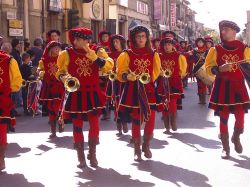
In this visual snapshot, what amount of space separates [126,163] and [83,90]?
48.2 inches

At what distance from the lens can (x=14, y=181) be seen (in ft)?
20.0

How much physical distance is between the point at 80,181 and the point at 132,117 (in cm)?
140

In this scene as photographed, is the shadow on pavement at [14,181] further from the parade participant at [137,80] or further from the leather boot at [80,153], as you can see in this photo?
the parade participant at [137,80]

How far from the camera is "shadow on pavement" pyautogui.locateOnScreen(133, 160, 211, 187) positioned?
5882 mm

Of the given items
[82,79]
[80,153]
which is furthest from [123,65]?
[80,153]

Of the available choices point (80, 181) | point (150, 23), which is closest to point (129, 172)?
point (80, 181)

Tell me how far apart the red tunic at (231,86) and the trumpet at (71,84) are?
209 centimetres

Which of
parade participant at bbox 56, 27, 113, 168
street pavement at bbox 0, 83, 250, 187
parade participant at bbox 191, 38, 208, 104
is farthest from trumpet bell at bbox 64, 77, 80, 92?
parade participant at bbox 191, 38, 208, 104

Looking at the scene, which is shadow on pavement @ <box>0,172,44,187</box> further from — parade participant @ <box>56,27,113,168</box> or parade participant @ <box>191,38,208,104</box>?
parade participant @ <box>191,38,208,104</box>

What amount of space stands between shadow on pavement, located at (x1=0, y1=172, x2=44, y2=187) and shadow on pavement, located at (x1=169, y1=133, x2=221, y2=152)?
291 cm

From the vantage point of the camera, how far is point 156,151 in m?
7.74

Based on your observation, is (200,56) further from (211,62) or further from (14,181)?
(14,181)

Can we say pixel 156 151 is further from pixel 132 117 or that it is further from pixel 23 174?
pixel 23 174

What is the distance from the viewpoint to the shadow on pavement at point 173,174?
588 centimetres
